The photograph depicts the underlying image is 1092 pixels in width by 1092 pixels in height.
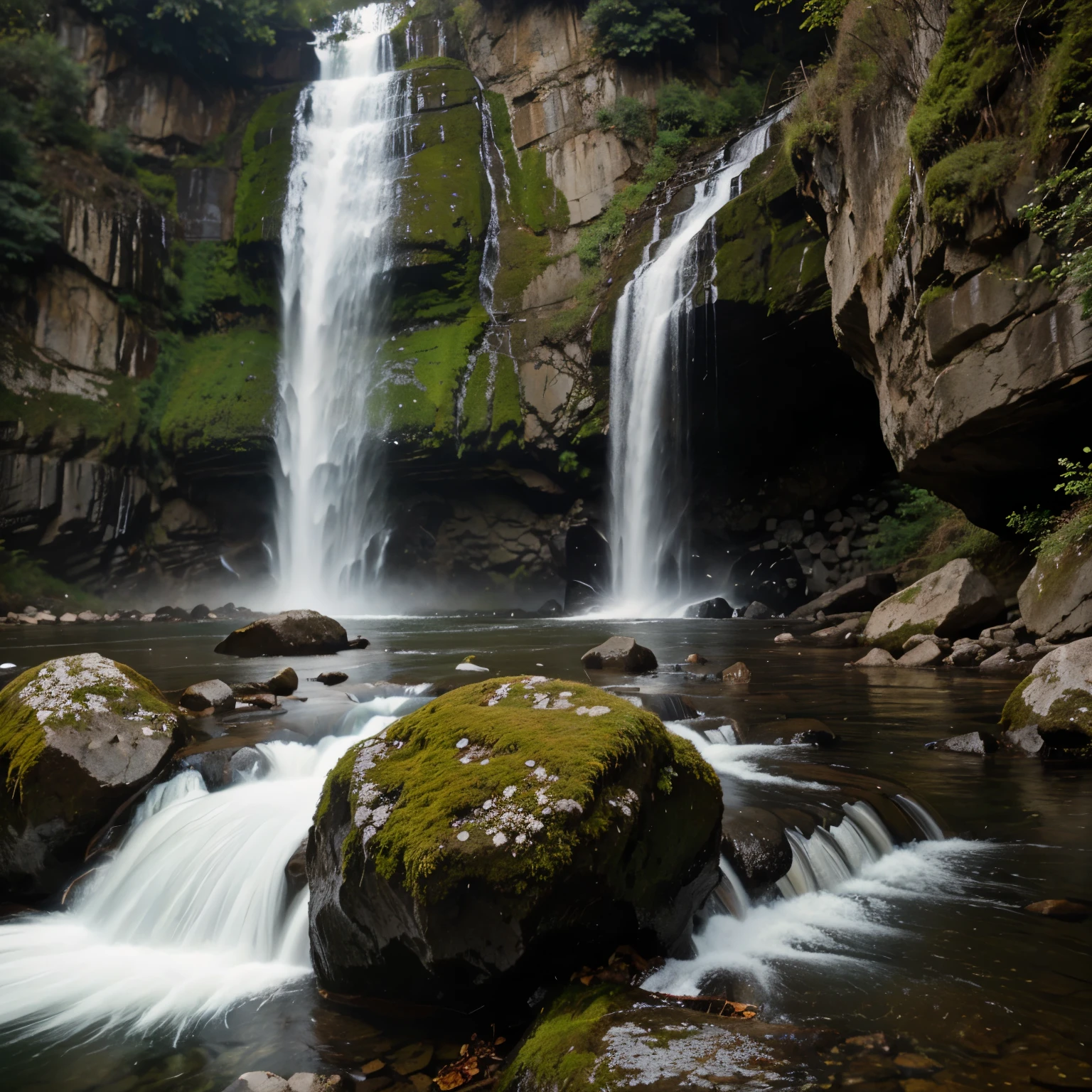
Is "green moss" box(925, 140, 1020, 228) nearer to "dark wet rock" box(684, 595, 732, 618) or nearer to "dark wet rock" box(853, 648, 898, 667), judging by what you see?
"dark wet rock" box(853, 648, 898, 667)

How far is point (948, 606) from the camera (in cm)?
1074

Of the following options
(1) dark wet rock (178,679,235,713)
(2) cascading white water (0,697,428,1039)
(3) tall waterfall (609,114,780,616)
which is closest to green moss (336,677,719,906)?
(2) cascading white water (0,697,428,1039)

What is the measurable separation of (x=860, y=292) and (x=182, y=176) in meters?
26.8

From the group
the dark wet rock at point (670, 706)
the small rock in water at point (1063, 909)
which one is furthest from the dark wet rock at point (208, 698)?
the small rock in water at point (1063, 909)

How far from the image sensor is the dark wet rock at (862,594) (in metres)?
15.5

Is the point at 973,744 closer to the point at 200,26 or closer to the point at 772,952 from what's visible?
the point at 772,952

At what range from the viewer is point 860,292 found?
38.8 ft

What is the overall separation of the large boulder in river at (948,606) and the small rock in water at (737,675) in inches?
113

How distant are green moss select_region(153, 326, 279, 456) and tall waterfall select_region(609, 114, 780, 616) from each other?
1180cm

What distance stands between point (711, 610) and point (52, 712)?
16.2 metres

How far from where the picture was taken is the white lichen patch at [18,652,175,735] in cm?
497

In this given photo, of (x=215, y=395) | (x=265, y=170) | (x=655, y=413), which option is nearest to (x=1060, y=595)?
(x=655, y=413)

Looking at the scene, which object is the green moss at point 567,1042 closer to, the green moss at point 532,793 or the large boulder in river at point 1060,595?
the green moss at point 532,793

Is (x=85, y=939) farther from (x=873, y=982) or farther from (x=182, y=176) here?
(x=182, y=176)
